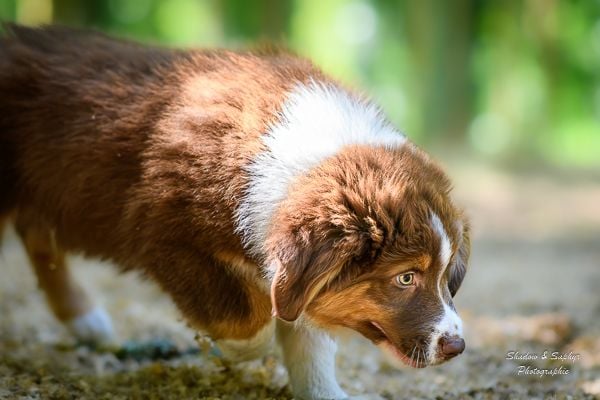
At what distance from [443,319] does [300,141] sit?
4.08 feet

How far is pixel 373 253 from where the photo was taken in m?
4.36

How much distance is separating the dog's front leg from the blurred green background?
1107cm

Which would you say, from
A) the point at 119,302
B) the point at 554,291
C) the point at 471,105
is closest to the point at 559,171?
the point at 471,105

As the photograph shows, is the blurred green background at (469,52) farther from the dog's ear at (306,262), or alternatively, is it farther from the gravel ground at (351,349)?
the dog's ear at (306,262)

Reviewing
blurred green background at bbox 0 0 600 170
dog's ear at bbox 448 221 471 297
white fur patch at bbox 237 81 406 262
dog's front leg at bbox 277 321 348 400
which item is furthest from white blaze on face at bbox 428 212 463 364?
blurred green background at bbox 0 0 600 170

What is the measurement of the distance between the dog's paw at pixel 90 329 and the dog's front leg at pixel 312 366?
1.98 meters

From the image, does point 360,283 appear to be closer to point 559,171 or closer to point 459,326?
point 459,326

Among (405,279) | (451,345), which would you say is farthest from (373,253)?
(451,345)

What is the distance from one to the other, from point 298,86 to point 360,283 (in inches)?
49.8

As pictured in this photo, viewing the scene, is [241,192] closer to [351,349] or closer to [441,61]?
[351,349]

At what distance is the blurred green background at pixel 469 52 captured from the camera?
749 inches

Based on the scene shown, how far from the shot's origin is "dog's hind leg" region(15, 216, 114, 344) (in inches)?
256

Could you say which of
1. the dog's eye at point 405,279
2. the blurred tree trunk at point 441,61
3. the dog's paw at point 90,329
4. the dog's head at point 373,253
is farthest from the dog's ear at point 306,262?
the blurred tree trunk at point 441,61

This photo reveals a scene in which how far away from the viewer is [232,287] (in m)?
4.84
